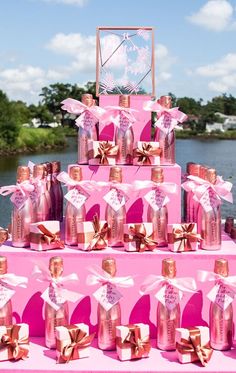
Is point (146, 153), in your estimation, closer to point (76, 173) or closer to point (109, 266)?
point (76, 173)

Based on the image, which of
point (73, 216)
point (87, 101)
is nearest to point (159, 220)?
point (73, 216)

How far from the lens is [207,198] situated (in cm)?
243

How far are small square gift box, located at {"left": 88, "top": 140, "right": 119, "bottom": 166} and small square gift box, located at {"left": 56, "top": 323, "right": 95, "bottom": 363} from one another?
843 millimetres

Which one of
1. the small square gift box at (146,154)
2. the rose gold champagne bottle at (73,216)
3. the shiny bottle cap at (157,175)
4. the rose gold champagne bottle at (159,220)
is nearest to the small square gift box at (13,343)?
the rose gold champagne bottle at (73,216)

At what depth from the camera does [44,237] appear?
7.69 ft

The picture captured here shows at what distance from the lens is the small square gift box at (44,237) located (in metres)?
2.35

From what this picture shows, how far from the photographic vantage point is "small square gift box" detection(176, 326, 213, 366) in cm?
208

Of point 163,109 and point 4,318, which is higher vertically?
point 163,109

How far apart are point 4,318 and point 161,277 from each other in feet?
2.23

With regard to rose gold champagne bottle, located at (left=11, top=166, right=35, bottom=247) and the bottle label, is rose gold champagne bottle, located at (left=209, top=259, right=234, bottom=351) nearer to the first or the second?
the bottle label

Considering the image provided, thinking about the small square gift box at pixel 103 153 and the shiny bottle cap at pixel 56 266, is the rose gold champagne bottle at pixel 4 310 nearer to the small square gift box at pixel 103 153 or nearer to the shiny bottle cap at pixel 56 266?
the shiny bottle cap at pixel 56 266

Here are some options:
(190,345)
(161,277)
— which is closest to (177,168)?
(161,277)

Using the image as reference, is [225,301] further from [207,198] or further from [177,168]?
[177,168]

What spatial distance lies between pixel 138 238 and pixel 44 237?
0.42 metres
